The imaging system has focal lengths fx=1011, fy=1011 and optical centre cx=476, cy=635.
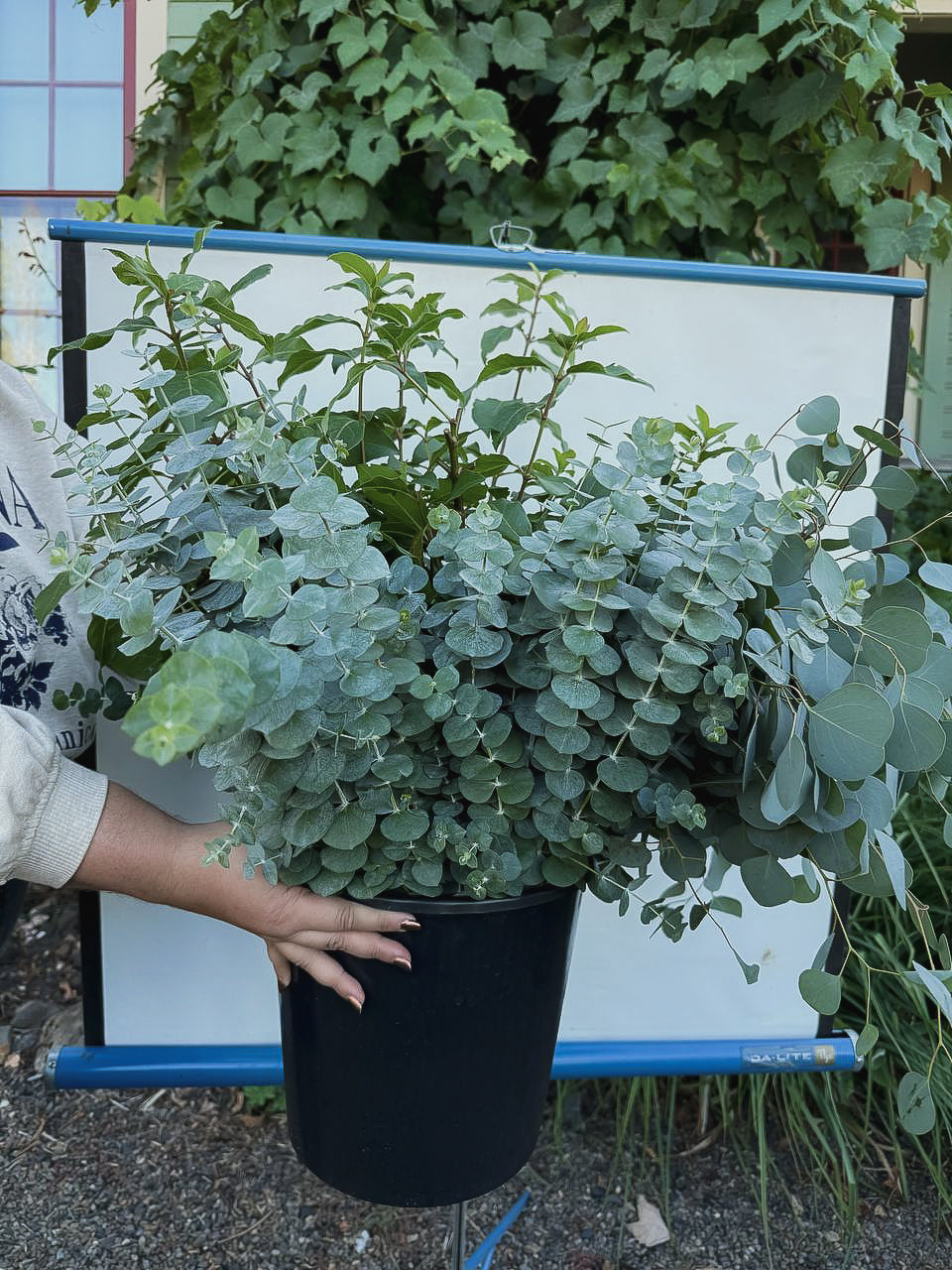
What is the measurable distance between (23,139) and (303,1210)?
343cm

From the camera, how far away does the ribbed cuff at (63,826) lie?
0.75 metres

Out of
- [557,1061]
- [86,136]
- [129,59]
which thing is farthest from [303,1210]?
[86,136]

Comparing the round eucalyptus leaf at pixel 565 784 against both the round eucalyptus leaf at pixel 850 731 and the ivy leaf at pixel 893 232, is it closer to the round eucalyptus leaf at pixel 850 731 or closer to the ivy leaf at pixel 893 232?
the round eucalyptus leaf at pixel 850 731

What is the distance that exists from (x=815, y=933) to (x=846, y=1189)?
547 mm

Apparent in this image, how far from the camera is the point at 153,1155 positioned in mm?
1723

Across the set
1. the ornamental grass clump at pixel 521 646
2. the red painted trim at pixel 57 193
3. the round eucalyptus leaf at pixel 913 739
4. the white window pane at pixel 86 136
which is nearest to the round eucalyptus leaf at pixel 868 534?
the ornamental grass clump at pixel 521 646

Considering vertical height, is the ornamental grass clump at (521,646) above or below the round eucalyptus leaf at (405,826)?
above

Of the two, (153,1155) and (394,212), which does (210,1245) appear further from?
(394,212)

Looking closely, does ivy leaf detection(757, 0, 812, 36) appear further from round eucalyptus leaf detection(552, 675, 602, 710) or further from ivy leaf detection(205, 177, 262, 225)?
round eucalyptus leaf detection(552, 675, 602, 710)

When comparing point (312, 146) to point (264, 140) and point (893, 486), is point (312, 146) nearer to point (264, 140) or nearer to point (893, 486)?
point (264, 140)

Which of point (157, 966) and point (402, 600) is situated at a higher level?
point (402, 600)

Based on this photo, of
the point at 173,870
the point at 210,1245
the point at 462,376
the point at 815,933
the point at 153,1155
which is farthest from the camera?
the point at 153,1155

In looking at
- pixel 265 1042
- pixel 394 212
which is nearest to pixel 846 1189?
pixel 265 1042

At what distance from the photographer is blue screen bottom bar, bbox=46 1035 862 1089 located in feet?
3.98
